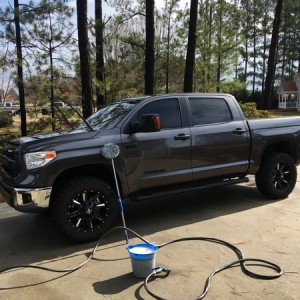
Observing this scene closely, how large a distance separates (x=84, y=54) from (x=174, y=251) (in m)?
A: 8.81

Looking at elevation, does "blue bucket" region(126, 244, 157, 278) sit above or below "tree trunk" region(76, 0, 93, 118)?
below

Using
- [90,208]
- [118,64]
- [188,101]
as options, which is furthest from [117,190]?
[118,64]

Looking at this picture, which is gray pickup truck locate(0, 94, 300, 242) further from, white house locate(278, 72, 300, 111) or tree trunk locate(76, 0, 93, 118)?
white house locate(278, 72, 300, 111)

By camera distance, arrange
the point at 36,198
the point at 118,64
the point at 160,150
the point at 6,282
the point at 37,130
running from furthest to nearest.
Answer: the point at 118,64 → the point at 37,130 → the point at 160,150 → the point at 36,198 → the point at 6,282

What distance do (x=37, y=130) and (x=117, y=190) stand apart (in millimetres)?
9849

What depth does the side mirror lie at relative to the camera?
5.64 metres

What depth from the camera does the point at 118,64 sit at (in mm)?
17531

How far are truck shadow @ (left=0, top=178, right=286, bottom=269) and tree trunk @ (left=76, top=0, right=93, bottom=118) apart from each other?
6217 millimetres

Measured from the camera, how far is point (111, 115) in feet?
20.8

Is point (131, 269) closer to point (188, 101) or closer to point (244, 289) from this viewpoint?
point (244, 289)

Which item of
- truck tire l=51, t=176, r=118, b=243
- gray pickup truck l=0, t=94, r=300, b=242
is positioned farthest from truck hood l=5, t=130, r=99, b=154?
truck tire l=51, t=176, r=118, b=243

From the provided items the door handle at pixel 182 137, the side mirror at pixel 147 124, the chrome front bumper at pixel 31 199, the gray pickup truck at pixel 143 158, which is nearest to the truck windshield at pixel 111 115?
the gray pickup truck at pixel 143 158

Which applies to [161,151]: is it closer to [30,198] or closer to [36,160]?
[36,160]

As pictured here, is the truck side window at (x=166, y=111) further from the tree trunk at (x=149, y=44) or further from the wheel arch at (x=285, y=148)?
the tree trunk at (x=149, y=44)
